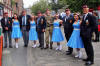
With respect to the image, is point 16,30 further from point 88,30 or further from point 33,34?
point 88,30

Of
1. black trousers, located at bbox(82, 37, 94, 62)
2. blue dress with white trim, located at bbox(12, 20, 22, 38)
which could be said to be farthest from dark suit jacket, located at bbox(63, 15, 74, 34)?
blue dress with white trim, located at bbox(12, 20, 22, 38)

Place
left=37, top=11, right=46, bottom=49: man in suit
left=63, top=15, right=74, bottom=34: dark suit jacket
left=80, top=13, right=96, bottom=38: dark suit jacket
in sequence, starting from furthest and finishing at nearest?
1. left=37, top=11, right=46, bottom=49: man in suit
2. left=63, top=15, right=74, bottom=34: dark suit jacket
3. left=80, top=13, right=96, bottom=38: dark suit jacket

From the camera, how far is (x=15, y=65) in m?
6.22

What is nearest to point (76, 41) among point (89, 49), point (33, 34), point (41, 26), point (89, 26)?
point (89, 49)

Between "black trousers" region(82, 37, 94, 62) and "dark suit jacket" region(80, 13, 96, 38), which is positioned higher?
"dark suit jacket" region(80, 13, 96, 38)

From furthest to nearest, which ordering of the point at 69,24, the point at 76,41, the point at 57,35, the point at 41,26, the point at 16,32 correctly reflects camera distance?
the point at 16,32 < the point at 41,26 < the point at 57,35 < the point at 69,24 < the point at 76,41

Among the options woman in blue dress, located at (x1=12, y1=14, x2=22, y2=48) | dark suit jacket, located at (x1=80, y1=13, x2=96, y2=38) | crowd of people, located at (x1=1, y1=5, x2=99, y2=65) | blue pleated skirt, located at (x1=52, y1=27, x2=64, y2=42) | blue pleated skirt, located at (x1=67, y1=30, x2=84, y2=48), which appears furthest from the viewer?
woman in blue dress, located at (x1=12, y1=14, x2=22, y2=48)

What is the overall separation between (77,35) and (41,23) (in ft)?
9.25

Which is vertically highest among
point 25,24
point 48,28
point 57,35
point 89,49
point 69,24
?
point 69,24

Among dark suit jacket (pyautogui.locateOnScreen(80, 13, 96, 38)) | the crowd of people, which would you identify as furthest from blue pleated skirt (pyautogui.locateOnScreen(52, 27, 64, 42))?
dark suit jacket (pyautogui.locateOnScreen(80, 13, 96, 38))

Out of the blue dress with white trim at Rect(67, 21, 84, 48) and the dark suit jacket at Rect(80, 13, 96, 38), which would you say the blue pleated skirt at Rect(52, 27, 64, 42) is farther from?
the dark suit jacket at Rect(80, 13, 96, 38)

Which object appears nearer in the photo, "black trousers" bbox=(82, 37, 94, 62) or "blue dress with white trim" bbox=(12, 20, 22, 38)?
"black trousers" bbox=(82, 37, 94, 62)

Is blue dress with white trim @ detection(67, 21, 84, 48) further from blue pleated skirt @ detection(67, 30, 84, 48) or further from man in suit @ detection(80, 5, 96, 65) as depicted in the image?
man in suit @ detection(80, 5, 96, 65)

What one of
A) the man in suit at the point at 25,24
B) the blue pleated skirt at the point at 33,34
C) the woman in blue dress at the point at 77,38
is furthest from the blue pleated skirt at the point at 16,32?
the woman in blue dress at the point at 77,38
